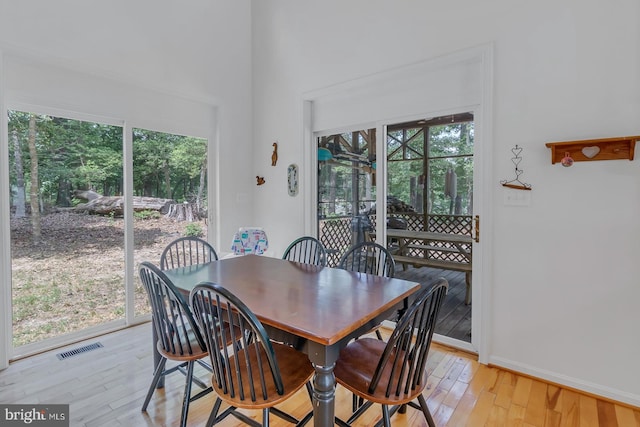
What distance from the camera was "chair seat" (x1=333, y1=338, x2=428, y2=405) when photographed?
1.39 m

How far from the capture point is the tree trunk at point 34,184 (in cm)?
265

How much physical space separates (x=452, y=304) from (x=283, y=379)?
2326 mm

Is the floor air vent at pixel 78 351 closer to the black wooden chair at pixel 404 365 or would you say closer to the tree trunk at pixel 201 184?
the tree trunk at pixel 201 184

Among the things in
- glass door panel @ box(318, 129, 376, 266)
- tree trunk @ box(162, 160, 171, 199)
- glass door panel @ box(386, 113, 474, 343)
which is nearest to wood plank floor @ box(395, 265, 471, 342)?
glass door panel @ box(386, 113, 474, 343)

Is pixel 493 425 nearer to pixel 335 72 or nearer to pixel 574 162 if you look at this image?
pixel 574 162

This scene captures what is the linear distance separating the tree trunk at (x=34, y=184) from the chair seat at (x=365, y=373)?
2734 millimetres

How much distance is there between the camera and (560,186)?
2.21 metres

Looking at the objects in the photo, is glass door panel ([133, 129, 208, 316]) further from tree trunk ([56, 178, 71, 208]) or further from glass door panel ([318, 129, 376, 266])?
glass door panel ([318, 129, 376, 266])

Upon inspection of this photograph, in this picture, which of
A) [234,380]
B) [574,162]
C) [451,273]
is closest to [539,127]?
[574,162]

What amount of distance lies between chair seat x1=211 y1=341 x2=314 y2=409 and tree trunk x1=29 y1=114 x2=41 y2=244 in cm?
224

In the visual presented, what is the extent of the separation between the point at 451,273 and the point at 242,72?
3.34 meters

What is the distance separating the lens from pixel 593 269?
6.94ft

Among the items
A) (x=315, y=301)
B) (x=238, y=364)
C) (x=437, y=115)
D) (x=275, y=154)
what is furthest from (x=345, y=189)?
(x=238, y=364)

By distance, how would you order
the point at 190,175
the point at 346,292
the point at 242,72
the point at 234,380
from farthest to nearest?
the point at 242,72, the point at 190,175, the point at 346,292, the point at 234,380
